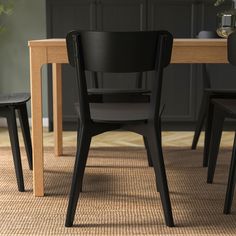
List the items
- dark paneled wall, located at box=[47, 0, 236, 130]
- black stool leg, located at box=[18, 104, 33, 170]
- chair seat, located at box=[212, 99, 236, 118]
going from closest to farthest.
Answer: chair seat, located at box=[212, 99, 236, 118]
black stool leg, located at box=[18, 104, 33, 170]
dark paneled wall, located at box=[47, 0, 236, 130]

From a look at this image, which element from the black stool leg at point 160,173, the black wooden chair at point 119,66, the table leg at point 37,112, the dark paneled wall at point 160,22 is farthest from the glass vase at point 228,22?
the dark paneled wall at point 160,22

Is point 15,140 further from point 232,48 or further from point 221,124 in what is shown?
point 232,48

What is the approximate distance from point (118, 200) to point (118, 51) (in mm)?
773

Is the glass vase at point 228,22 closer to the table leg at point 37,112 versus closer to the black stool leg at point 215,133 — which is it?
the black stool leg at point 215,133

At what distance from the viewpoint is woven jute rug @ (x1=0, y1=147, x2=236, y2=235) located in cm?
226

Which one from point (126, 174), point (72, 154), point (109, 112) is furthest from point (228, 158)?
point (109, 112)

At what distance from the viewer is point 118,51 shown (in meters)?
2.21

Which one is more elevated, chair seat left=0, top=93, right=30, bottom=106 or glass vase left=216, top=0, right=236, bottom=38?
glass vase left=216, top=0, right=236, bottom=38

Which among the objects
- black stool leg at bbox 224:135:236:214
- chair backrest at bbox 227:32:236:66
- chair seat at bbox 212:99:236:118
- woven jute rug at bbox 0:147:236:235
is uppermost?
chair backrest at bbox 227:32:236:66

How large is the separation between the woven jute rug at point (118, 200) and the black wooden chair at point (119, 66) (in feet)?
0.38

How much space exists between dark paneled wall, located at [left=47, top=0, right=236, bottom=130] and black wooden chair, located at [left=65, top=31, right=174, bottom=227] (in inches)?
84.3

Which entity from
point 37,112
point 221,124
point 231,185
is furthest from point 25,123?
point 231,185

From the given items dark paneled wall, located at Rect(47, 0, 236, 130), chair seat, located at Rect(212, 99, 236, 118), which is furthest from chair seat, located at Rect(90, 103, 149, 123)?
dark paneled wall, located at Rect(47, 0, 236, 130)

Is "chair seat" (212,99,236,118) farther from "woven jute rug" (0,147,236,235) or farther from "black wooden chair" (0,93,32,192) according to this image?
"black wooden chair" (0,93,32,192)
